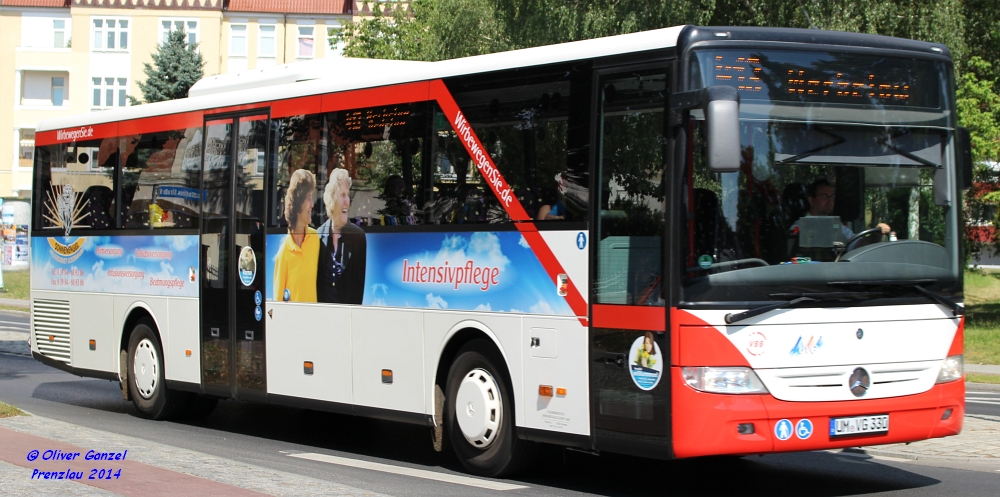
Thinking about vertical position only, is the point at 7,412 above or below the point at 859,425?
below

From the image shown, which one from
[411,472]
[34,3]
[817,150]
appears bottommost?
[411,472]

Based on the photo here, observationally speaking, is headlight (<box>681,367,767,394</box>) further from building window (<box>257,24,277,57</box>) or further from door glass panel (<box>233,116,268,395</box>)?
building window (<box>257,24,277,57</box>)

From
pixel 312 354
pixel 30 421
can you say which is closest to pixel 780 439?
pixel 312 354

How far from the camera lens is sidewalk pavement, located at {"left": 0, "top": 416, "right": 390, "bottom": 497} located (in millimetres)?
8289

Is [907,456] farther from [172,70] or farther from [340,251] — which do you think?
[172,70]

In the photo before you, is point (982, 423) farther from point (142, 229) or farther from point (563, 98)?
point (142, 229)

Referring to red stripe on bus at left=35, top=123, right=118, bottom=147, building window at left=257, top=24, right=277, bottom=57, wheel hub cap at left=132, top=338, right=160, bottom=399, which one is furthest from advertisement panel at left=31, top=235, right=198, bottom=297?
building window at left=257, top=24, right=277, bottom=57

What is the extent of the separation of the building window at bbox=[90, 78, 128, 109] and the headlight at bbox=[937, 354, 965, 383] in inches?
2763

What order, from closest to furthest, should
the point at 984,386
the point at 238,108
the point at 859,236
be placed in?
the point at 859,236 < the point at 238,108 < the point at 984,386

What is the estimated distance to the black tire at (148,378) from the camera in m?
14.5

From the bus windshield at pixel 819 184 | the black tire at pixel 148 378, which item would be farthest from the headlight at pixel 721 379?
the black tire at pixel 148 378

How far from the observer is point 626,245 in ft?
28.7

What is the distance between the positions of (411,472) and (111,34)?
6860 cm

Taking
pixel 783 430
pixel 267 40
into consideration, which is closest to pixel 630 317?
pixel 783 430
